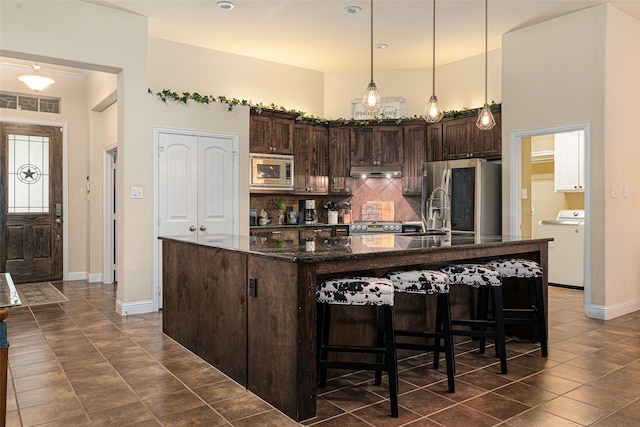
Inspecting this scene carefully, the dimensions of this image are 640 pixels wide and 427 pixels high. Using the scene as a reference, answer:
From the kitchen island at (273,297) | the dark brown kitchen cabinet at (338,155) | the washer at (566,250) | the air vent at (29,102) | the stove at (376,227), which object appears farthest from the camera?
the dark brown kitchen cabinet at (338,155)

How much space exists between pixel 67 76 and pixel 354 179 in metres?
4.52

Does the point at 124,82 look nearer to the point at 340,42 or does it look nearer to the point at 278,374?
the point at 340,42

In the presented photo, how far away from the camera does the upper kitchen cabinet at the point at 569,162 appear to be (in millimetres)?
6766

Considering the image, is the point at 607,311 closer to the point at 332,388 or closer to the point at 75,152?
the point at 332,388

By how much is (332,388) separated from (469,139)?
4.43 metres

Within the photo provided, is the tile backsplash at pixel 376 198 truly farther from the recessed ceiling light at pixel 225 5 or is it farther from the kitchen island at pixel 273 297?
the kitchen island at pixel 273 297

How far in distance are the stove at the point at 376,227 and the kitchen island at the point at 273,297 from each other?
9.88 feet

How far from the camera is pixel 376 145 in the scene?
7078 millimetres

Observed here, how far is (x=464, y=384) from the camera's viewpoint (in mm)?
2996

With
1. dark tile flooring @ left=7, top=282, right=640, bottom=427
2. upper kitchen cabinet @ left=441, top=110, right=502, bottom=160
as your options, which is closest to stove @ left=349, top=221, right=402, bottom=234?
upper kitchen cabinet @ left=441, top=110, right=502, bottom=160

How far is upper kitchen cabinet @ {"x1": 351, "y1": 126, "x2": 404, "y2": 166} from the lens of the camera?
7023 mm

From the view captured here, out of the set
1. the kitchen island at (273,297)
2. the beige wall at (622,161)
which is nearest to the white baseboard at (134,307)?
the kitchen island at (273,297)

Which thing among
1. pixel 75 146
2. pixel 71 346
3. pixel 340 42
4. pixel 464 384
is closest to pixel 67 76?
pixel 75 146

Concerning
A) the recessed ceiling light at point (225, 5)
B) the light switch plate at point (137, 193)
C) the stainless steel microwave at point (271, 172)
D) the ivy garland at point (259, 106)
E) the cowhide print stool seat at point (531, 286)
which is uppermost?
the recessed ceiling light at point (225, 5)
